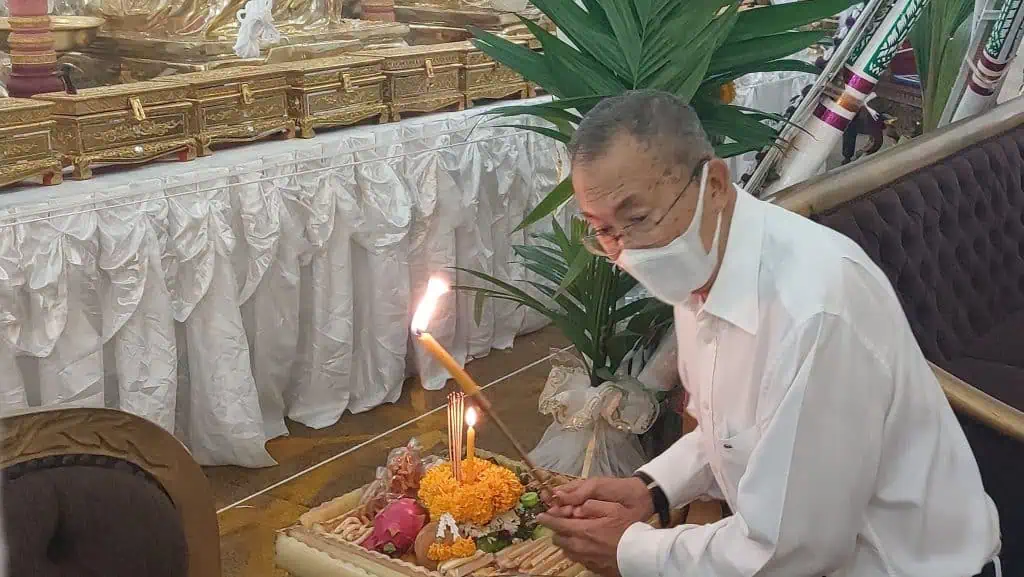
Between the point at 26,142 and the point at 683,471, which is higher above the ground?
the point at 26,142

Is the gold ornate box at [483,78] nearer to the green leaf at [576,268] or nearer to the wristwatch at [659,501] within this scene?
the green leaf at [576,268]

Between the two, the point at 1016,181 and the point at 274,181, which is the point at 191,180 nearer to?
the point at 274,181

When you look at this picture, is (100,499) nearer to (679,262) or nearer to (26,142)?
(679,262)

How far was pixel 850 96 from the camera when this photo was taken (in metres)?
2.50

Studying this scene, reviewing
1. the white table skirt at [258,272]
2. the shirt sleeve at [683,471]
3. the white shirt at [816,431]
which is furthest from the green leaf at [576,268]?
the white table skirt at [258,272]

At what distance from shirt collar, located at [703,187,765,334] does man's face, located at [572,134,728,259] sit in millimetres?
42

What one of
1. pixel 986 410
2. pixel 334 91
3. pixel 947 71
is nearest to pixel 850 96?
pixel 986 410

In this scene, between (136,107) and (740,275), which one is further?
(136,107)

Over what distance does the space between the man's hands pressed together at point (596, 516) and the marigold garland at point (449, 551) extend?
332 mm

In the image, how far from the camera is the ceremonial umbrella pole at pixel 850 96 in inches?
96.7

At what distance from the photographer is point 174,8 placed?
3.17m

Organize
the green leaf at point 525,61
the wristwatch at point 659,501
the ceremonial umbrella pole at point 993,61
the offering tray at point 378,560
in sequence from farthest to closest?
the ceremonial umbrella pole at point 993,61
the green leaf at point 525,61
the offering tray at point 378,560
the wristwatch at point 659,501

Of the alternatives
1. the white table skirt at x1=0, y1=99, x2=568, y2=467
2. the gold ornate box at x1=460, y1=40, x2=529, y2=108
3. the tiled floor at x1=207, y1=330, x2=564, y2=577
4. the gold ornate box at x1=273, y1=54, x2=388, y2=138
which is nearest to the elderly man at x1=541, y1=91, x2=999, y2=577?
the tiled floor at x1=207, y1=330, x2=564, y2=577

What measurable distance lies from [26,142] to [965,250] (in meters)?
2.15
